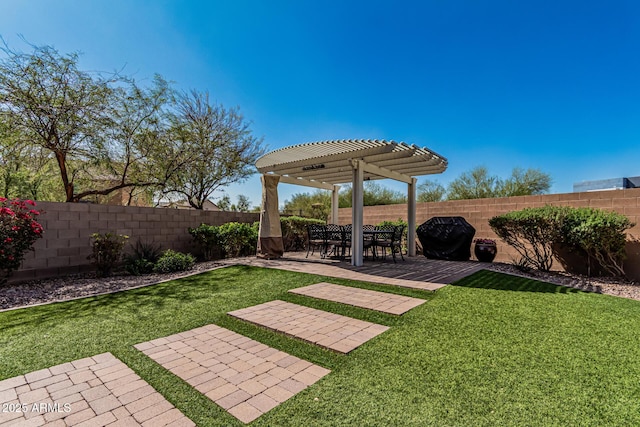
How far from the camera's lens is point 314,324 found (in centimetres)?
344

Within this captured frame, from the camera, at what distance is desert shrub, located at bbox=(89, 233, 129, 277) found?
611 cm

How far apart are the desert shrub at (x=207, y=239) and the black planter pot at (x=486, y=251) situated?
7142mm

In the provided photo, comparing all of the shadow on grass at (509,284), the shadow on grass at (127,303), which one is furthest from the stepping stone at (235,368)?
the shadow on grass at (509,284)

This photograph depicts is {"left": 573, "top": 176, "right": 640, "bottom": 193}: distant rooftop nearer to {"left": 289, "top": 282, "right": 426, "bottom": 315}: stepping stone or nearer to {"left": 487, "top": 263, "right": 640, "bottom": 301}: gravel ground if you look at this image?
{"left": 487, "top": 263, "right": 640, "bottom": 301}: gravel ground

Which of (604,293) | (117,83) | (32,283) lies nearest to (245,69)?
(117,83)

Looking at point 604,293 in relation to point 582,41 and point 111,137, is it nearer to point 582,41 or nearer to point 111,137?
point 582,41

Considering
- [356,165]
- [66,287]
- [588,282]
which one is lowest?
[66,287]

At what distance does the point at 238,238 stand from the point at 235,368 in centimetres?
661

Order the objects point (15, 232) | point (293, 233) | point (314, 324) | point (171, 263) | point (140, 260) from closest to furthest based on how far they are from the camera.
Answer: point (314, 324) < point (15, 232) < point (140, 260) < point (171, 263) < point (293, 233)

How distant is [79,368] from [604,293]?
23.6ft

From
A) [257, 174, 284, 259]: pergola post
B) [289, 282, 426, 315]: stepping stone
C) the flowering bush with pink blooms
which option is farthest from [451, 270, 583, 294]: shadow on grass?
the flowering bush with pink blooms

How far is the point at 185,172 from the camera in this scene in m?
11.7

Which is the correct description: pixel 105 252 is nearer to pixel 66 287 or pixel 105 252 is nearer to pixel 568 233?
pixel 66 287

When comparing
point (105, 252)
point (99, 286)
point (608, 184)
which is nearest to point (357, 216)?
point (99, 286)
